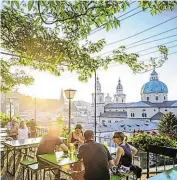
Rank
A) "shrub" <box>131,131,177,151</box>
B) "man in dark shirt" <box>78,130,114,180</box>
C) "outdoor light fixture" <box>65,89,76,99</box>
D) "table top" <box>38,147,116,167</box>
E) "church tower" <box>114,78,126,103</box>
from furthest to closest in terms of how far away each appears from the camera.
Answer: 1. "church tower" <box>114,78,126,103</box>
2. "outdoor light fixture" <box>65,89,76,99</box>
3. "shrub" <box>131,131,177,151</box>
4. "table top" <box>38,147,116,167</box>
5. "man in dark shirt" <box>78,130,114,180</box>

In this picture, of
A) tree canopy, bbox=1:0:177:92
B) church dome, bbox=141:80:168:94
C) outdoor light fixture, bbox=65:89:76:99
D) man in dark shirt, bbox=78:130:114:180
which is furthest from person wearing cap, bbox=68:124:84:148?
church dome, bbox=141:80:168:94

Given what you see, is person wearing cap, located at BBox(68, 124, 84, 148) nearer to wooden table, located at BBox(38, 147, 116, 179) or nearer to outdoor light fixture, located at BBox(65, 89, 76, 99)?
wooden table, located at BBox(38, 147, 116, 179)

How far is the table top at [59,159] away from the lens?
10.8 feet

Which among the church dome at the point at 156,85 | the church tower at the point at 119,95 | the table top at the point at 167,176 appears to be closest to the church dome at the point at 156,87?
the church dome at the point at 156,85

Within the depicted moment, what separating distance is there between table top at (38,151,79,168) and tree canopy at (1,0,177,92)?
132 centimetres

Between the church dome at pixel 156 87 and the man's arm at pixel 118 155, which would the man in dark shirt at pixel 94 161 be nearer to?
the man's arm at pixel 118 155

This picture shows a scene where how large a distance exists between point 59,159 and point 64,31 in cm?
204

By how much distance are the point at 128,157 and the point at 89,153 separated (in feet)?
2.99

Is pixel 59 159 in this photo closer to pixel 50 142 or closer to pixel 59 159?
pixel 59 159

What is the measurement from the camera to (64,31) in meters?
2.72

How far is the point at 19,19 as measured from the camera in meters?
2.50

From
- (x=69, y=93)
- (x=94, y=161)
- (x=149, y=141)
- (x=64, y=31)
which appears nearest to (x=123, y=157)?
(x=94, y=161)

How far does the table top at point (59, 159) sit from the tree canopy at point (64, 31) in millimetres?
1324

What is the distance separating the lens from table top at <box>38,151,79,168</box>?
328 centimetres
